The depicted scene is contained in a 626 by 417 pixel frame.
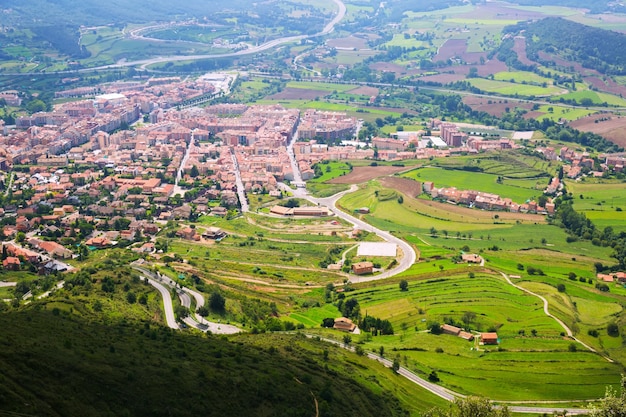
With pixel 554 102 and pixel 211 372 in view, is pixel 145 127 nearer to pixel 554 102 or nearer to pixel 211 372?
pixel 554 102

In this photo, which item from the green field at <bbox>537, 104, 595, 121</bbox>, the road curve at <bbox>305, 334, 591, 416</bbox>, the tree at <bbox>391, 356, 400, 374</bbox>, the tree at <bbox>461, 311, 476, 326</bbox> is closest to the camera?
the road curve at <bbox>305, 334, 591, 416</bbox>

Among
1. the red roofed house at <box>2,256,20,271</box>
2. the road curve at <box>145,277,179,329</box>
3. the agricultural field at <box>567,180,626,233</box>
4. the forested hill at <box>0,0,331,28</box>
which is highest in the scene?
the forested hill at <box>0,0,331,28</box>

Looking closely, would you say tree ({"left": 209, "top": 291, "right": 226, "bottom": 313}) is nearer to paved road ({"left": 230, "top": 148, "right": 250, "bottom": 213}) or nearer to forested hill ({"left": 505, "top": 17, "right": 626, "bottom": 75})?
paved road ({"left": 230, "top": 148, "right": 250, "bottom": 213})

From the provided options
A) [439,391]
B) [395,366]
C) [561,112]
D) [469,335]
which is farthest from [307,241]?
[561,112]

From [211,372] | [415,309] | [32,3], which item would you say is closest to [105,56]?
[32,3]

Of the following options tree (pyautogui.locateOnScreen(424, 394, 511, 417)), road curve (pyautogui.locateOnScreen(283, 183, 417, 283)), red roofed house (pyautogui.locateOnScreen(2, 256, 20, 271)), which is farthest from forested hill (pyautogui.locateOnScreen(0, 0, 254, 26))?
tree (pyautogui.locateOnScreen(424, 394, 511, 417))

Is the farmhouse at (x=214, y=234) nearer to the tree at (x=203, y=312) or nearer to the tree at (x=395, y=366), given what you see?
the tree at (x=203, y=312)
